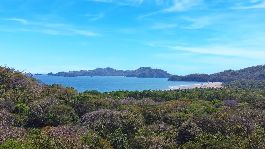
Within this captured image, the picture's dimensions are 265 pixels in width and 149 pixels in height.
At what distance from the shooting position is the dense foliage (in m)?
36.9

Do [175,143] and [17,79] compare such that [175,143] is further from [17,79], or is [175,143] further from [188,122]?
[17,79]

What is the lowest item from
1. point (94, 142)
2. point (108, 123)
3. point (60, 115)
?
point (94, 142)

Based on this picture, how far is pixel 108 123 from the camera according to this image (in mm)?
47500

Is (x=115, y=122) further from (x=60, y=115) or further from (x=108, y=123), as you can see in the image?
(x=60, y=115)

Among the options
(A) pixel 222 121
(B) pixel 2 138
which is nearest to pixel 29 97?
(B) pixel 2 138

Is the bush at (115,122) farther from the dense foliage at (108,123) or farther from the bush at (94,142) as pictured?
the bush at (94,142)

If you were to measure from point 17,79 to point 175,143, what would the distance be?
31.1 metres

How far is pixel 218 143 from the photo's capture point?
123 ft

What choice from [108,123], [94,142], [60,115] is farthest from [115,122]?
[94,142]

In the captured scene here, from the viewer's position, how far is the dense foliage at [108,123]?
36875 mm

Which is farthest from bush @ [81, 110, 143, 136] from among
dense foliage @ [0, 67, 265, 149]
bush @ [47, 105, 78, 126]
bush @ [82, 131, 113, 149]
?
bush @ [82, 131, 113, 149]

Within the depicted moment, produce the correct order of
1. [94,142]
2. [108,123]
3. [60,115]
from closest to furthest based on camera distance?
[94,142]
[108,123]
[60,115]

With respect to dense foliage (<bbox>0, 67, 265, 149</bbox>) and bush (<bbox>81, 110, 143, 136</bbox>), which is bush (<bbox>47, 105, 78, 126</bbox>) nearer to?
dense foliage (<bbox>0, 67, 265, 149</bbox>)

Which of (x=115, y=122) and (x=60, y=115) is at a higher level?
(x=60, y=115)
